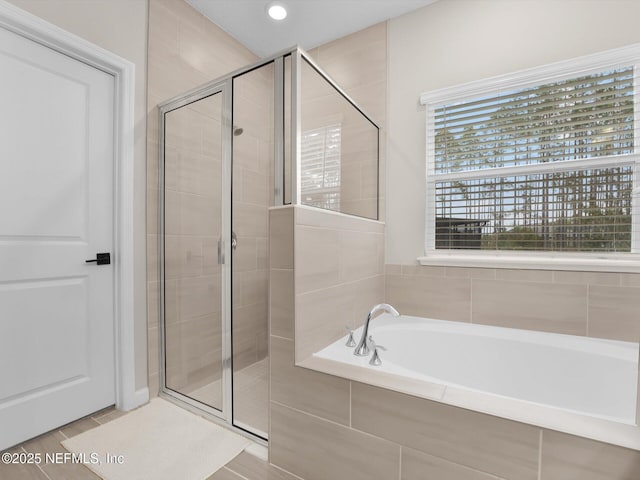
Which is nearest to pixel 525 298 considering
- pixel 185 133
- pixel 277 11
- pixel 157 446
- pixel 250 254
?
pixel 250 254

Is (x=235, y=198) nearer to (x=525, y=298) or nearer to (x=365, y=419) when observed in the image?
(x=365, y=419)

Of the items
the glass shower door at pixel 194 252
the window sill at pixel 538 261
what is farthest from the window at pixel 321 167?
the window sill at pixel 538 261

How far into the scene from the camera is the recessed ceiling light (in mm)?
2213

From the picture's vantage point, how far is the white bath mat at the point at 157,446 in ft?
4.50

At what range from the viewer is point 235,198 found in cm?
178

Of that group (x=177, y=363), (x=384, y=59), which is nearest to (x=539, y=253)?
(x=384, y=59)

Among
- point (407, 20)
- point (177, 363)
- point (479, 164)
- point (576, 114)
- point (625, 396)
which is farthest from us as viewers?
point (407, 20)

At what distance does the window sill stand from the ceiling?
5.86ft

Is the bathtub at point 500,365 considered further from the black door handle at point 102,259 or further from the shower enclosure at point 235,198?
the black door handle at point 102,259

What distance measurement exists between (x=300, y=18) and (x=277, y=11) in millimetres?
191

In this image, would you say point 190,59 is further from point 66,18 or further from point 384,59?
point 384,59

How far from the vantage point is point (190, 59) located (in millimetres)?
2221

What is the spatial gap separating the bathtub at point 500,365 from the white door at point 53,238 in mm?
1329

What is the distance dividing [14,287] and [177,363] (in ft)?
2.98
